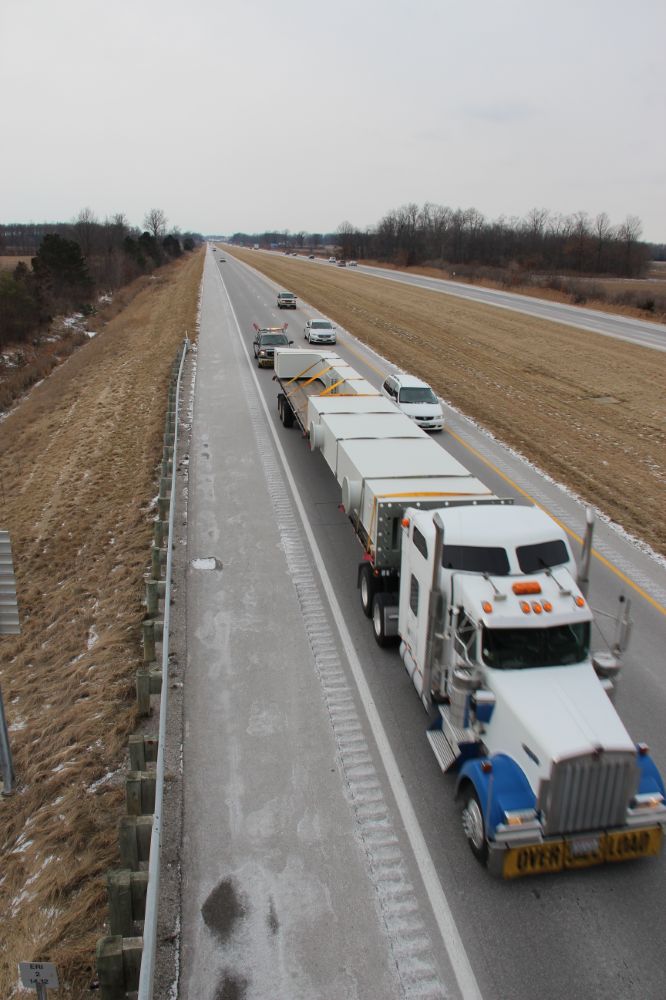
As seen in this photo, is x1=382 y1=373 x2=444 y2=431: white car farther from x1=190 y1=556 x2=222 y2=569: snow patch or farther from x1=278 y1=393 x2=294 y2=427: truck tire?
x1=190 y1=556 x2=222 y2=569: snow patch

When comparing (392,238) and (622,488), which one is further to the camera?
(392,238)

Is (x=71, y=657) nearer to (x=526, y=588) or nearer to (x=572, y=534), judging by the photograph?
(x=526, y=588)

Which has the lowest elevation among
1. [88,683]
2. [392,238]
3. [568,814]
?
[88,683]

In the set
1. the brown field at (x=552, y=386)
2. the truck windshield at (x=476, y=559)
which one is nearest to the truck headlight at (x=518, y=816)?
the truck windshield at (x=476, y=559)

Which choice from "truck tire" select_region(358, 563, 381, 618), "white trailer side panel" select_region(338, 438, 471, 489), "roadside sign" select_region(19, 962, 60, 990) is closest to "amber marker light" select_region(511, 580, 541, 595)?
"truck tire" select_region(358, 563, 381, 618)

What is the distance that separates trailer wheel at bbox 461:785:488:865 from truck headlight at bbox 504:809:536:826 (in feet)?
1.34

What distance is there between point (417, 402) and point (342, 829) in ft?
54.8

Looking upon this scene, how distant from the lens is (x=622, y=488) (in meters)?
18.5

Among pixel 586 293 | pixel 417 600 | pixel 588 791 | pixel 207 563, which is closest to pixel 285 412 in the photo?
pixel 207 563

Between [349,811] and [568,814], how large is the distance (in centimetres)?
251

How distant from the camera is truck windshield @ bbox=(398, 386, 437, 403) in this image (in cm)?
2294

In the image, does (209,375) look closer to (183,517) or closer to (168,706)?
(183,517)

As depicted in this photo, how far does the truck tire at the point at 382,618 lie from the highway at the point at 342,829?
0.20 meters

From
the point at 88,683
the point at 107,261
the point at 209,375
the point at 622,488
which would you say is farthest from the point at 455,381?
the point at 107,261
